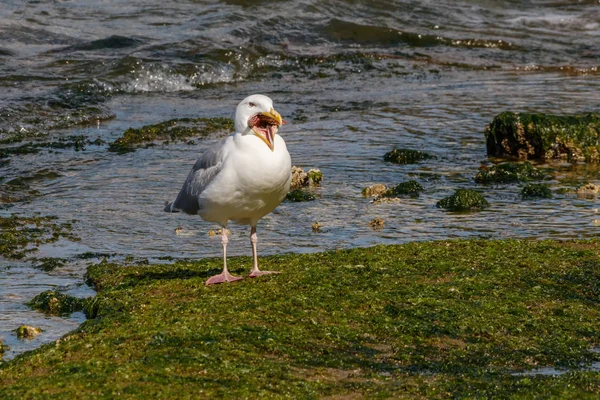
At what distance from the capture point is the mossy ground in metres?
4.79

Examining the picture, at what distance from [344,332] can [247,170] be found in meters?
1.49

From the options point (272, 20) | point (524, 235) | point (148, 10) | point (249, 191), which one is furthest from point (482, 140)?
point (148, 10)

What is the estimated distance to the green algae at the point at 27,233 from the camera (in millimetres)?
8539

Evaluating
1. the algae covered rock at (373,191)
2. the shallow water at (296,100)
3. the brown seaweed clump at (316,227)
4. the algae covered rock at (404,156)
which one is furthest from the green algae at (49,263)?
the algae covered rock at (404,156)

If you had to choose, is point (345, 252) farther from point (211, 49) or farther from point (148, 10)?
point (148, 10)

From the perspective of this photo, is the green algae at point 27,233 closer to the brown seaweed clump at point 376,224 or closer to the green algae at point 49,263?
the green algae at point 49,263

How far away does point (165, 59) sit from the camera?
19.2 m

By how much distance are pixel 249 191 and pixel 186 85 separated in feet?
39.9

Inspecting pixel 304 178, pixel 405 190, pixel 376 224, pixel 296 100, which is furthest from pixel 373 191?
pixel 296 100

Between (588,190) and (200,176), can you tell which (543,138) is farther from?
(200,176)

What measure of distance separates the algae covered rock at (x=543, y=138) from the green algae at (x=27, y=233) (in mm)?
5835

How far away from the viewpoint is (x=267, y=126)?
6.69 meters

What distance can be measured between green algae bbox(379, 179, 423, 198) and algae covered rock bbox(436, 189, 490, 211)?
567 mm

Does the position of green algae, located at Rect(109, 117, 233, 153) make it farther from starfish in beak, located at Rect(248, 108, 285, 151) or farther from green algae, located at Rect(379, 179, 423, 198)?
starfish in beak, located at Rect(248, 108, 285, 151)
